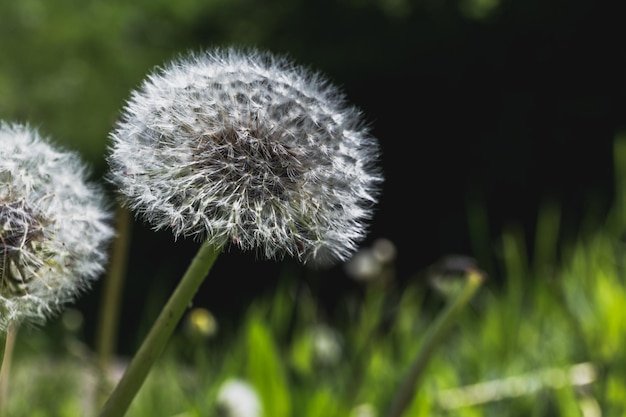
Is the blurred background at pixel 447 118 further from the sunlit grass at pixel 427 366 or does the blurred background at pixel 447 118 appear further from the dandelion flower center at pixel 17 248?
the dandelion flower center at pixel 17 248

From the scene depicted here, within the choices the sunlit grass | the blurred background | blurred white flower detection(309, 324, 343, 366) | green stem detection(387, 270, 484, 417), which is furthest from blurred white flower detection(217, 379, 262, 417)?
the blurred background

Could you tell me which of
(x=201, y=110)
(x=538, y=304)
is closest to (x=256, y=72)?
(x=201, y=110)

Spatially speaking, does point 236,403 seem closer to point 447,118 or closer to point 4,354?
point 4,354

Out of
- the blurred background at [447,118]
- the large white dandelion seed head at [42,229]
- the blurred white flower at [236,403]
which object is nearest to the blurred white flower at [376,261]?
Answer: the blurred white flower at [236,403]

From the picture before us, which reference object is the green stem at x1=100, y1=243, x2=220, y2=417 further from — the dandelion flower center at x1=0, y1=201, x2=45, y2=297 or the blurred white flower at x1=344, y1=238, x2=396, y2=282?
the blurred white flower at x1=344, y1=238, x2=396, y2=282

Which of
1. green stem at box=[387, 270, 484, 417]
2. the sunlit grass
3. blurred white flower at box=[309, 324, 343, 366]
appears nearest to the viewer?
green stem at box=[387, 270, 484, 417]

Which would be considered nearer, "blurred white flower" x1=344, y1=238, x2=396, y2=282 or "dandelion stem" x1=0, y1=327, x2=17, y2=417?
"dandelion stem" x1=0, y1=327, x2=17, y2=417

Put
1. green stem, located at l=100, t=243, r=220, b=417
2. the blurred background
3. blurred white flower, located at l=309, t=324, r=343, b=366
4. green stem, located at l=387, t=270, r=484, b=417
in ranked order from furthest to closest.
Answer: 1. the blurred background
2. blurred white flower, located at l=309, t=324, r=343, b=366
3. green stem, located at l=387, t=270, r=484, b=417
4. green stem, located at l=100, t=243, r=220, b=417
